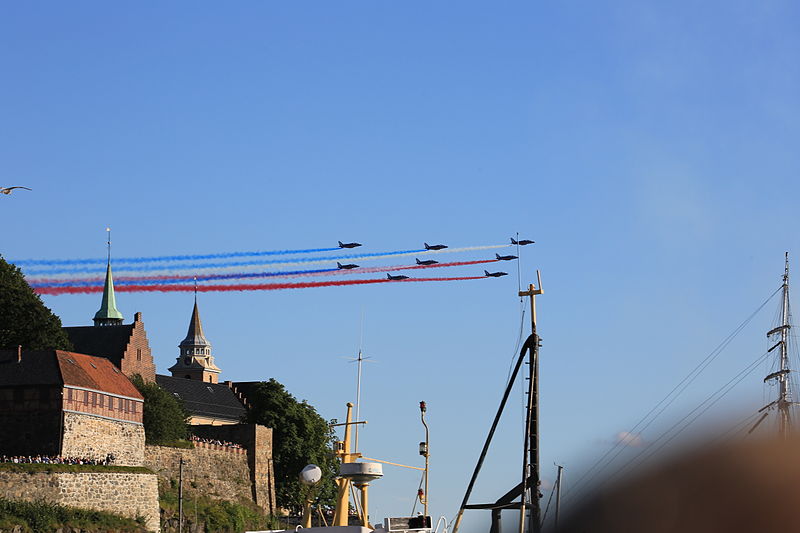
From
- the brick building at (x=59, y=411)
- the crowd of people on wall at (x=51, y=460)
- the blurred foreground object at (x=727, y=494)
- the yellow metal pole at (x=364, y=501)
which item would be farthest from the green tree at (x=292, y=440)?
the blurred foreground object at (x=727, y=494)

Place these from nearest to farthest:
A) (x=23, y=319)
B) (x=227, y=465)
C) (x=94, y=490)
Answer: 1. (x=94, y=490)
2. (x=23, y=319)
3. (x=227, y=465)

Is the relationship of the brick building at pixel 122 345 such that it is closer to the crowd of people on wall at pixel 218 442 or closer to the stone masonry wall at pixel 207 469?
the crowd of people on wall at pixel 218 442

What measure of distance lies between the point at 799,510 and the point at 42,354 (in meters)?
70.2

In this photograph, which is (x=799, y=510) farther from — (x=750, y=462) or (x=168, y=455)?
(x=168, y=455)

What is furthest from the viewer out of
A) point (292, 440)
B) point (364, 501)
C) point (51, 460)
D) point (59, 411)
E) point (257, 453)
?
point (292, 440)

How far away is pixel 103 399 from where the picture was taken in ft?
320

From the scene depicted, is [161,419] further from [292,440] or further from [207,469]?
[292,440]

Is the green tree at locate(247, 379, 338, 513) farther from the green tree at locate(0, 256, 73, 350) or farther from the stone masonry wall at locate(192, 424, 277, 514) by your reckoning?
the green tree at locate(0, 256, 73, 350)

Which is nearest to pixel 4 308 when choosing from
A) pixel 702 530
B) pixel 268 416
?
pixel 268 416

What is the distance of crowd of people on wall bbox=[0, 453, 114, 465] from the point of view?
8675 cm

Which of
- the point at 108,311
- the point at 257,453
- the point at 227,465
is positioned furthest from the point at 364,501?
the point at 108,311

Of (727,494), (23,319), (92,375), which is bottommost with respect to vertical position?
(727,494)

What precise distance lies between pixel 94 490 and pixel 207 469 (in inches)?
879

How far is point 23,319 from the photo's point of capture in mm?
110312
